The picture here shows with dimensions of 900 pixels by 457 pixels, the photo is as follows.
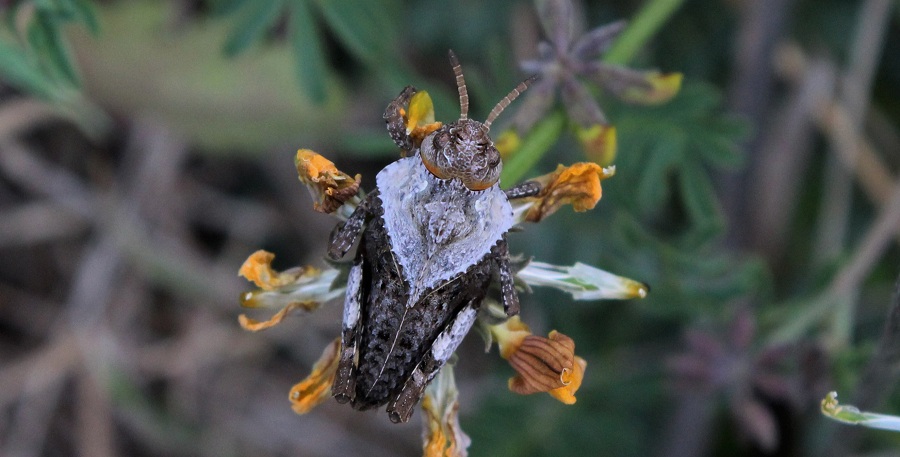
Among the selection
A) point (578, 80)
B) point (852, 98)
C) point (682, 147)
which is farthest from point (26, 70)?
point (852, 98)

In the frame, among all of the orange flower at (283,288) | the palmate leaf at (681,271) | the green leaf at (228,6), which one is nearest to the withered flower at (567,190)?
the orange flower at (283,288)

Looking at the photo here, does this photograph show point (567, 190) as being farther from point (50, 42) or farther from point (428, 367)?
point (50, 42)

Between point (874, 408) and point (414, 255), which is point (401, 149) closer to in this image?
point (414, 255)

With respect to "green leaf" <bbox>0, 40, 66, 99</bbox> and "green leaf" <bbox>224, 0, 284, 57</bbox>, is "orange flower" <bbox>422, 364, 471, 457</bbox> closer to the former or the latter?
"green leaf" <bbox>224, 0, 284, 57</bbox>

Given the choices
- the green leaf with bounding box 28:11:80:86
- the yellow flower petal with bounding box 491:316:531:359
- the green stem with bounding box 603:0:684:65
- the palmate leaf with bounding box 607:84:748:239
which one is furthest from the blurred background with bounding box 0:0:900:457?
the yellow flower petal with bounding box 491:316:531:359

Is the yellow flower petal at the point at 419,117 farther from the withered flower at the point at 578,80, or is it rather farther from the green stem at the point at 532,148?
the withered flower at the point at 578,80

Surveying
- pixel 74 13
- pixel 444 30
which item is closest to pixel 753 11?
pixel 444 30

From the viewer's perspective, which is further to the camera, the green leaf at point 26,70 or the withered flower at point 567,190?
the green leaf at point 26,70
